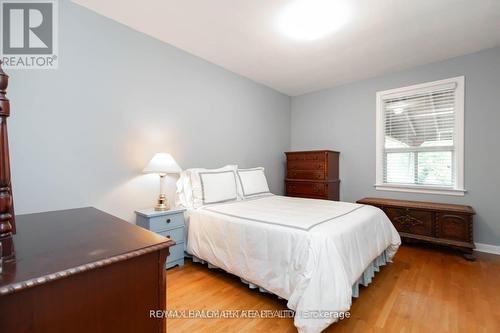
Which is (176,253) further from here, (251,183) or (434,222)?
(434,222)

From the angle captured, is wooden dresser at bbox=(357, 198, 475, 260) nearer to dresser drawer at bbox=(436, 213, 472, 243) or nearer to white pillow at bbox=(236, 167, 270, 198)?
dresser drawer at bbox=(436, 213, 472, 243)

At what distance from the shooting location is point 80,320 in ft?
2.10

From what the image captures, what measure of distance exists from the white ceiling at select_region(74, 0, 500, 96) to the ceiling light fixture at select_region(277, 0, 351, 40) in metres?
0.08

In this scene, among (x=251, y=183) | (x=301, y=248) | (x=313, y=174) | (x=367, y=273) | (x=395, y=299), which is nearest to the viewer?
(x=301, y=248)

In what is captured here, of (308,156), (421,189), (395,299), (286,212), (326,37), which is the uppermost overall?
(326,37)

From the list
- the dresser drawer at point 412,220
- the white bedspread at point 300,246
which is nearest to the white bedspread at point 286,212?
the white bedspread at point 300,246

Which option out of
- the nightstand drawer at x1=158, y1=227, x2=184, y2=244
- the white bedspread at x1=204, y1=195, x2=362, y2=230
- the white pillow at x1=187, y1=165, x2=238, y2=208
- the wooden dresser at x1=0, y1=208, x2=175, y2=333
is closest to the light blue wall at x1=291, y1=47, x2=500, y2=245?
the white bedspread at x1=204, y1=195, x2=362, y2=230

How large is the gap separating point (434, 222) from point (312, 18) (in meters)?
2.92

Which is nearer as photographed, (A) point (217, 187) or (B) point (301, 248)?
(B) point (301, 248)

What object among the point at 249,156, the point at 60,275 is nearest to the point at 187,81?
the point at 249,156

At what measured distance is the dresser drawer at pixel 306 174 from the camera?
397 centimetres

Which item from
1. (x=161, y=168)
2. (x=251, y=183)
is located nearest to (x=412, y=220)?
(x=251, y=183)

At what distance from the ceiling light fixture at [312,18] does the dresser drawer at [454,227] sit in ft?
8.79

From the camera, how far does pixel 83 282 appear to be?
0.65 meters
